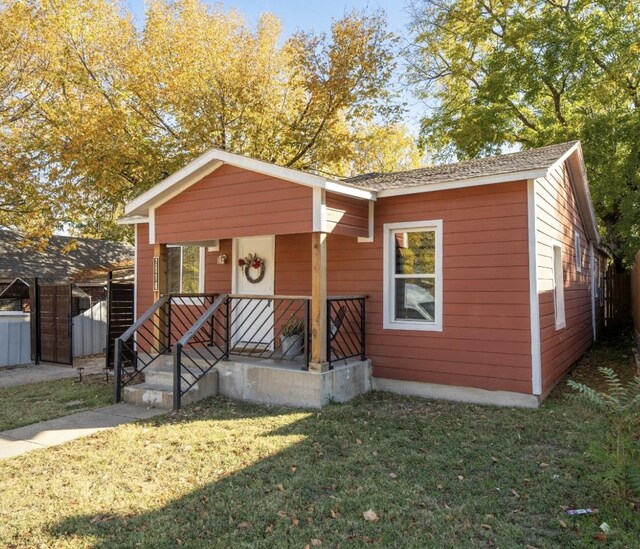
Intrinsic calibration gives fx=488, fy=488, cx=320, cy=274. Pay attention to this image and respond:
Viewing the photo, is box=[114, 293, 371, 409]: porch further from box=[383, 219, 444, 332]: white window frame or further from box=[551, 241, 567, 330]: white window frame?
box=[551, 241, 567, 330]: white window frame

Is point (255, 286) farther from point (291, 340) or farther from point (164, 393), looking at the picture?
point (164, 393)

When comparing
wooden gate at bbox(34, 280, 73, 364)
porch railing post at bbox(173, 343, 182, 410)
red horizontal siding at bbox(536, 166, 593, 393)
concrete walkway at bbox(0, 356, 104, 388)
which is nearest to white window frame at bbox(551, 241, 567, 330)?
red horizontal siding at bbox(536, 166, 593, 393)

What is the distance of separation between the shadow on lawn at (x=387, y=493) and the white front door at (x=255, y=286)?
3219mm

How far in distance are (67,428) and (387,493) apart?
381 cm

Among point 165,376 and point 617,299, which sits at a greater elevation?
point 617,299

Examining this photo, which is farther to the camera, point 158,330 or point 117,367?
point 158,330

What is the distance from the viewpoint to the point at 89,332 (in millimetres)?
12508

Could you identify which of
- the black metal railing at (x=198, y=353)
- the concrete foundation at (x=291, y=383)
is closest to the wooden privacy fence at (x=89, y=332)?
the black metal railing at (x=198, y=353)

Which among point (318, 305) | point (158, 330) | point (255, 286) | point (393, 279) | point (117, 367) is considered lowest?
point (117, 367)

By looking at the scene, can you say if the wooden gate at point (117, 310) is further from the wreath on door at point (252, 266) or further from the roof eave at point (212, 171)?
the wreath on door at point (252, 266)

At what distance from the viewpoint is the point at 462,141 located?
1661 cm

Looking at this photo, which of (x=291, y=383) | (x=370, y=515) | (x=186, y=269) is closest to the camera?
(x=370, y=515)

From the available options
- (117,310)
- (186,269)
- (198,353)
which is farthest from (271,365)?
(117,310)

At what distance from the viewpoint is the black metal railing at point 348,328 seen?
703cm
